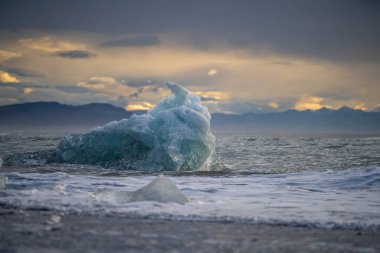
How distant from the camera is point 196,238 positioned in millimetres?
4023

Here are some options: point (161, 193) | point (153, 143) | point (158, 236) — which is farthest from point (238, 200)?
point (153, 143)

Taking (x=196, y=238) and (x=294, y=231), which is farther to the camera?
(x=294, y=231)

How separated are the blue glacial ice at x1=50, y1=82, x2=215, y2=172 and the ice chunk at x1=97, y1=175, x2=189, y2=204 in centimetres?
734

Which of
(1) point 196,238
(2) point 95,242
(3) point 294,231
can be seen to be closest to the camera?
(2) point 95,242

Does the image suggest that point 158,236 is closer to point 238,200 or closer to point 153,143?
point 238,200

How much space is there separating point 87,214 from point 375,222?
11.3 ft

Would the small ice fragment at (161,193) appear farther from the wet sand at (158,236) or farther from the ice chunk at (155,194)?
the wet sand at (158,236)

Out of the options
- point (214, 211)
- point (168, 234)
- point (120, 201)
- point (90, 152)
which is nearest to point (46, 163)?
point (90, 152)

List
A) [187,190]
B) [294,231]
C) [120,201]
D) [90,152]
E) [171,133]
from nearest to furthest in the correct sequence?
[294,231], [120,201], [187,190], [171,133], [90,152]

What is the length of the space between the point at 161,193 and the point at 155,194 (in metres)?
0.09

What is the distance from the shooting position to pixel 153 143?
1511 centimetres

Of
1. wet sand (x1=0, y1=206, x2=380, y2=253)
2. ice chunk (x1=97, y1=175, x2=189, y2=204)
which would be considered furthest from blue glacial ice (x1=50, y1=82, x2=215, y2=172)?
wet sand (x1=0, y1=206, x2=380, y2=253)

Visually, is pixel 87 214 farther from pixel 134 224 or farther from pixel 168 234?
pixel 168 234

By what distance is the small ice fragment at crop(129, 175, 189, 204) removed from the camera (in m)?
6.21
